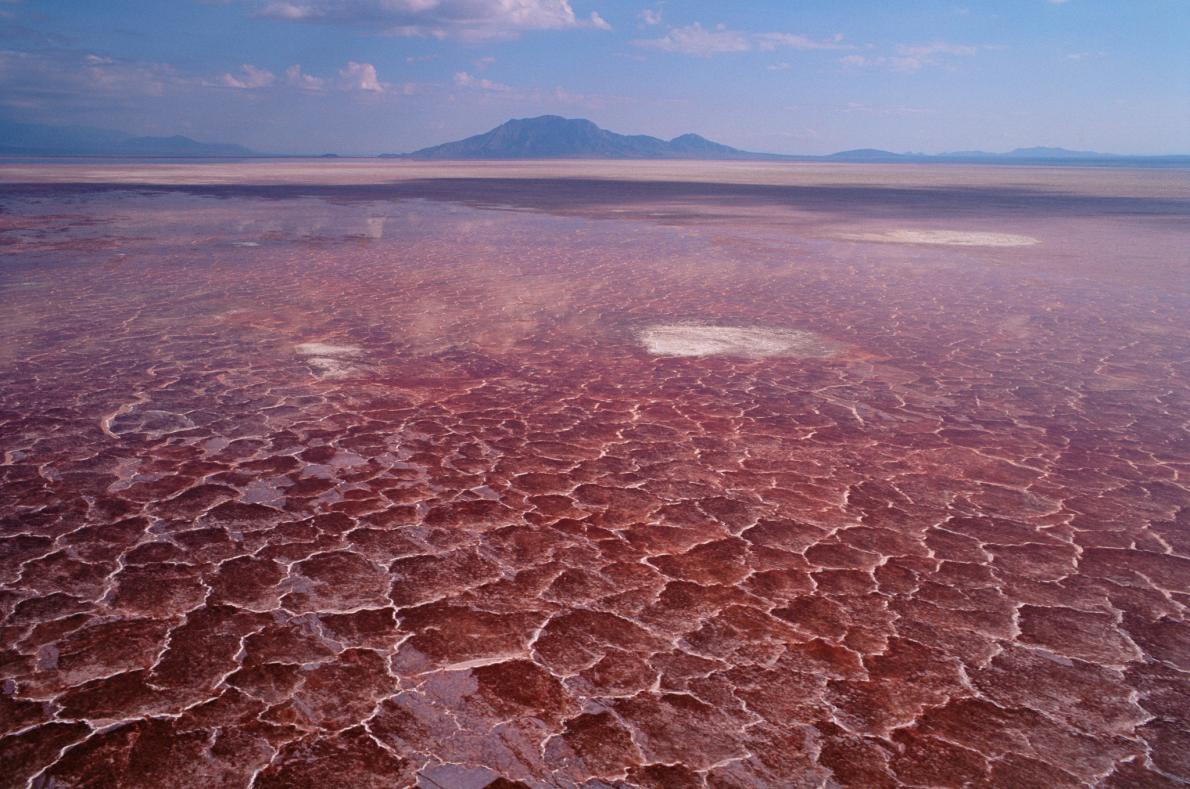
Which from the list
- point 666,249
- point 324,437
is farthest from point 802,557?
point 666,249

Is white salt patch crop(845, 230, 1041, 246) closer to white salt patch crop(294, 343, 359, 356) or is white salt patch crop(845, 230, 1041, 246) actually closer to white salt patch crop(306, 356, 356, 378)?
white salt patch crop(294, 343, 359, 356)

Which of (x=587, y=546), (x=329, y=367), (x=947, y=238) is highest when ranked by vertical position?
(x=947, y=238)

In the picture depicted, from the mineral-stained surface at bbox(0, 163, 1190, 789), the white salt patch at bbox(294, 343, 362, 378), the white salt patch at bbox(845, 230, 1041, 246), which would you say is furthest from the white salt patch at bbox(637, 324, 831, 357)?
the white salt patch at bbox(845, 230, 1041, 246)

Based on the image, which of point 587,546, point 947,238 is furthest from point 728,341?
point 947,238

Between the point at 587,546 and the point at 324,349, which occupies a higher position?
the point at 324,349

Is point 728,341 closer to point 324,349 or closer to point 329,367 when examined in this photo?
point 329,367

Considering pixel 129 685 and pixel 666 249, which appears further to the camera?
pixel 666 249

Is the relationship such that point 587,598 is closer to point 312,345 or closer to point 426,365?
point 426,365
